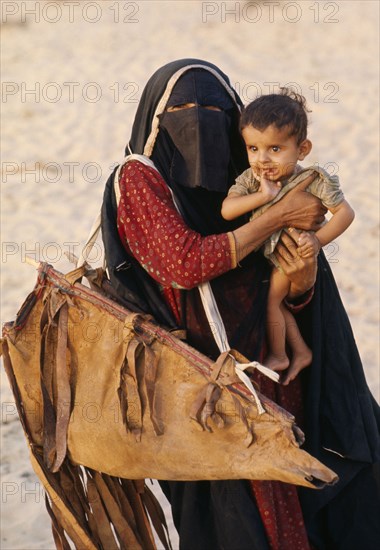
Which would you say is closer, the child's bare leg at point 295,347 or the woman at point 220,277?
the woman at point 220,277

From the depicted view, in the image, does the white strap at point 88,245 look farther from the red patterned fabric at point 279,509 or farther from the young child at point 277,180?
the red patterned fabric at point 279,509

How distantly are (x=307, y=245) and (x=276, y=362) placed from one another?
1.31 ft

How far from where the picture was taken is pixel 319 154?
891cm

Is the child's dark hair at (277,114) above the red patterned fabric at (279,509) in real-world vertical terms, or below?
above

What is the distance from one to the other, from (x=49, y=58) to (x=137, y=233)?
25.3 ft

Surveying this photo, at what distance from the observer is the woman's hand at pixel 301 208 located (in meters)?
Answer: 3.17

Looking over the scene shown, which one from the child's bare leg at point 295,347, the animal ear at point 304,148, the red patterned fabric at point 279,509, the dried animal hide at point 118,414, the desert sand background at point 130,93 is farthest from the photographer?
the desert sand background at point 130,93

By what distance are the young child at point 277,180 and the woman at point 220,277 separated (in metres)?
0.04

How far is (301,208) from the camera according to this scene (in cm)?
319

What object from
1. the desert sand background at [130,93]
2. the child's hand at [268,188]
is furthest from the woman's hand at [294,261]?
the desert sand background at [130,93]

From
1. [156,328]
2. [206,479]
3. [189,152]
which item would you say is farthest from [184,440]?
[189,152]

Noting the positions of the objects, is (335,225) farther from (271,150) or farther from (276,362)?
(276,362)

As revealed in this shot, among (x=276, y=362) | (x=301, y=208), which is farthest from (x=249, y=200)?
(x=276, y=362)

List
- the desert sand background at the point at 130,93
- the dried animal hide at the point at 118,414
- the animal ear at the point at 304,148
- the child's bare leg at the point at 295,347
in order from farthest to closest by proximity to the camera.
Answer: the desert sand background at the point at 130,93 → the child's bare leg at the point at 295,347 → the animal ear at the point at 304,148 → the dried animal hide at the point at 118,414
